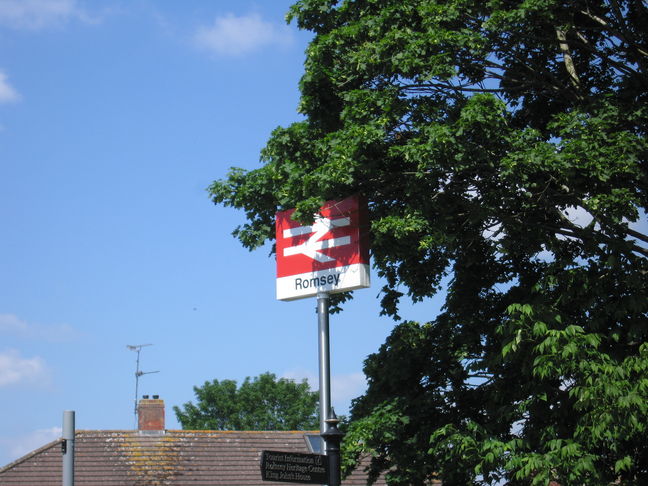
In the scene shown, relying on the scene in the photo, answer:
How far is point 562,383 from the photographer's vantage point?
14.2 meters

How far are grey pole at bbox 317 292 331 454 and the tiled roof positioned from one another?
836 inches

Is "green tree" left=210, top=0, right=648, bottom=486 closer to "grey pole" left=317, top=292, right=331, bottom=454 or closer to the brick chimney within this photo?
"grey pole" left=317, top=292, right=331, bottom=454

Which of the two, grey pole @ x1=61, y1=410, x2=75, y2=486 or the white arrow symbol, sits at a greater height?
the white arrow symbol

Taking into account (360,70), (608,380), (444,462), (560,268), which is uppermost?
(360,70)

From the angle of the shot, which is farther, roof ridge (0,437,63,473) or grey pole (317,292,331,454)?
roof ridge (0,437,63,473)

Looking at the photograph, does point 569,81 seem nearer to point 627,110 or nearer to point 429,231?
point 627,110

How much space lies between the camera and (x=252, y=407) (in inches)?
2721

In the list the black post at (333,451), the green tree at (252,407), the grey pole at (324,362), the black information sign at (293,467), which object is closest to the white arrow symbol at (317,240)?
the grey pole at (324,362)

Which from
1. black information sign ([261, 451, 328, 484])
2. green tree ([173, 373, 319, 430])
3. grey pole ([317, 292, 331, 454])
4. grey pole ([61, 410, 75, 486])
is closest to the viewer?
black information sign ([261, 451, 328, 484])

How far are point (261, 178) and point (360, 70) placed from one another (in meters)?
2.32

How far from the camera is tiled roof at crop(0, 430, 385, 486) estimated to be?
3070cm

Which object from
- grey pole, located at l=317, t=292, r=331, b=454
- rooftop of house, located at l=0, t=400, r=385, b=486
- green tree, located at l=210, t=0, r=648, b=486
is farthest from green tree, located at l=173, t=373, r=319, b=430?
grey pole, located at l=317, t=292, r=331, b=454

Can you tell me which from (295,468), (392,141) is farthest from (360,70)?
(295,468)

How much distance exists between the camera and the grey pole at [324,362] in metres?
10.6
